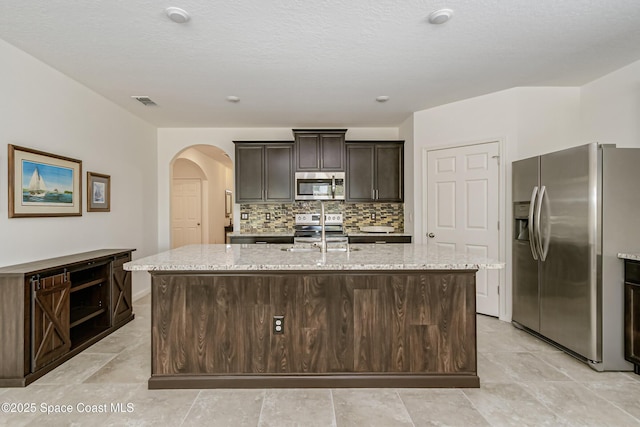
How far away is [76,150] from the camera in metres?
3.44

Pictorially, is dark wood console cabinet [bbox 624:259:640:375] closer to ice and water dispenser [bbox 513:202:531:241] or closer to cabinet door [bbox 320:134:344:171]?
ice and water dispenser [bbox 513:202:531:241]

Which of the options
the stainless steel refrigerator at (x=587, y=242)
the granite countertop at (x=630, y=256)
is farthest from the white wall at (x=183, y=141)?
the granite countertop at (x=630, y=256)

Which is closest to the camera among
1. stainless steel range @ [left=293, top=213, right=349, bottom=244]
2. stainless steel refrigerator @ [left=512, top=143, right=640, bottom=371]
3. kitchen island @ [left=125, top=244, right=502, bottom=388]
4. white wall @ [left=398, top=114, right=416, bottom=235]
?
kitchen island @ [left=125, top=244, right=502, bottom=388]

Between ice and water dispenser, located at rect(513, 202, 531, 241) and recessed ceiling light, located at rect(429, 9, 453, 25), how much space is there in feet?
6.58

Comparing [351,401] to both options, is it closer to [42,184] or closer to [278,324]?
[278,324]

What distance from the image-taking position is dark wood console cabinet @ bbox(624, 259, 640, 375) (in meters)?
2.51

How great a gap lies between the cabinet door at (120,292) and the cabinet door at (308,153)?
258 centimetres

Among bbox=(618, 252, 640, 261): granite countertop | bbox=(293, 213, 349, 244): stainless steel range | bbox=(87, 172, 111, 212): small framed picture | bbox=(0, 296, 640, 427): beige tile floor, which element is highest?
bbox=(87, 172, 111, 212): small framed picture

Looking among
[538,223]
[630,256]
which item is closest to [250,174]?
[538,223]

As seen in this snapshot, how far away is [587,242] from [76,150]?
4771 millimetres

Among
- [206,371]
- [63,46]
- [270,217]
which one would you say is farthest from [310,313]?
[270,217]

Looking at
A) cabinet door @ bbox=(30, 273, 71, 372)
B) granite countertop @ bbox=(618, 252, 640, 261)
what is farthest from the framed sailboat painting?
granite countertop @ bbox=(618, 252, 640, 261)

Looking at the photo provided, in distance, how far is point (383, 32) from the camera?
2490 mm

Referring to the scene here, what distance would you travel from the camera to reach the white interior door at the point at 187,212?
25.2 feet
